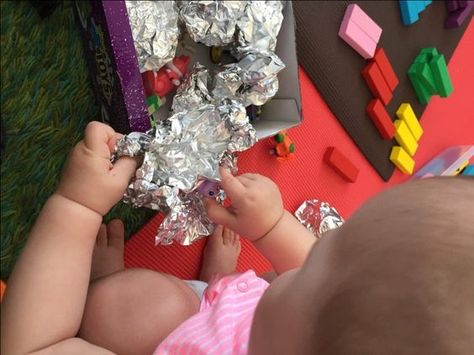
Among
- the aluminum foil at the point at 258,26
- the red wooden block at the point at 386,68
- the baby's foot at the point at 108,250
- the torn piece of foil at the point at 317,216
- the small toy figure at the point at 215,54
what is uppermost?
the aluminum foil at the point at 258,26

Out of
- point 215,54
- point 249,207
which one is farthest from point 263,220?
point 215,54

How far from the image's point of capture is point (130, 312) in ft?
2.07

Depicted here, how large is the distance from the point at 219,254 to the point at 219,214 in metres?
0.14

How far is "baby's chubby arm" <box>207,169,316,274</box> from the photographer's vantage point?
2.16 ft

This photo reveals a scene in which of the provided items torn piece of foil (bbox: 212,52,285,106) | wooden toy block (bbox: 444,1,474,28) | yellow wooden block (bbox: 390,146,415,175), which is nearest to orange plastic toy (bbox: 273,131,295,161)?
torn piece of foil (bbox: 212,52,285,106)

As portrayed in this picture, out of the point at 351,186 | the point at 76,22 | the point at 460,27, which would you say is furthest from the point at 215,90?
the point at 460,27

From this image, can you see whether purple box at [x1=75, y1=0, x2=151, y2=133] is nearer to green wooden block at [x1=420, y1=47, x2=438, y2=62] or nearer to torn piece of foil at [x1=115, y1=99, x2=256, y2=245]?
torn piece of foil at [x1=115, y1=99, x2=256, y2=245]

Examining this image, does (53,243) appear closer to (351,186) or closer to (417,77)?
(351,186)

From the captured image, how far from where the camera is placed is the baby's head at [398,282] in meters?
0.31

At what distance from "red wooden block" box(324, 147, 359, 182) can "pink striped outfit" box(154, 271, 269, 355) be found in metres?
0.29

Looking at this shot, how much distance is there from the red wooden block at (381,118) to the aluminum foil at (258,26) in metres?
0.28

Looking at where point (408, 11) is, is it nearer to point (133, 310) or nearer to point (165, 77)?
point (165, 77)

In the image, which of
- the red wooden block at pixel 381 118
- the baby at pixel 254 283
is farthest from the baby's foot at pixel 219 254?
the red wooden block at pixel 381 118

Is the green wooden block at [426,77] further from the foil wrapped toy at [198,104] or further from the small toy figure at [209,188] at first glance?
the small toy figure at [209,188]
